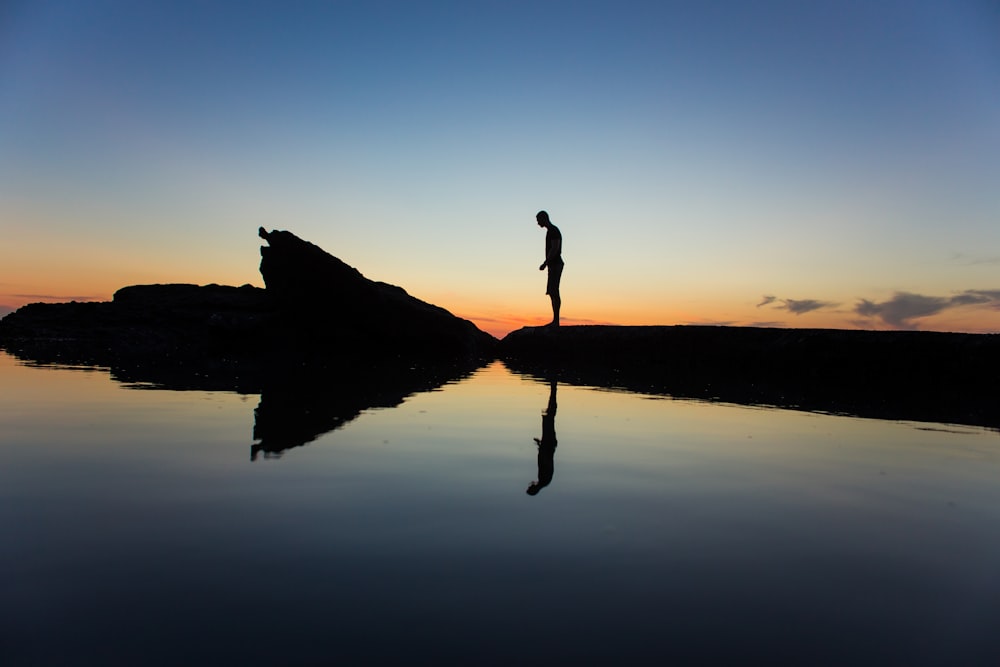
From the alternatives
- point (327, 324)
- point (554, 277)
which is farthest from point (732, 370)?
point (327, 324)

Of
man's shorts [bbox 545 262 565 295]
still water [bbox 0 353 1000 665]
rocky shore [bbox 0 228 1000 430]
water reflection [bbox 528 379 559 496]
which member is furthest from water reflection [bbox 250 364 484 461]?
man's shorts [bbox 545 262 565 295]

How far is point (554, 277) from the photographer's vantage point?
1357 cm

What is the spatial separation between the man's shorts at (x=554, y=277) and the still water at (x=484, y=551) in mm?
9907

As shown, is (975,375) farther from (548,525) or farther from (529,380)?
(548,525)

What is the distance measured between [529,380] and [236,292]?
77.1 ft

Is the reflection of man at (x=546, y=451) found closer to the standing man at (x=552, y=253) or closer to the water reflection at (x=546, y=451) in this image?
the water reflection at (x=546, y=451)

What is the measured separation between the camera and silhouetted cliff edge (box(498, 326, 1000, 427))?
6.93m

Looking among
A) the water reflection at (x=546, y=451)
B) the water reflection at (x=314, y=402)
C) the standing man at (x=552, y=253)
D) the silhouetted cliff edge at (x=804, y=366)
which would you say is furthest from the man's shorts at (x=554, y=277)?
the water reflection at (x=546, y=451)

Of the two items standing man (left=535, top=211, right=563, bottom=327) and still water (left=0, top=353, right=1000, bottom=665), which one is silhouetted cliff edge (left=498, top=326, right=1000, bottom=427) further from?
still water (left=0, top=353, right=1000, bottom=665)

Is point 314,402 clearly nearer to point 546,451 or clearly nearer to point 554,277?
point 546,451

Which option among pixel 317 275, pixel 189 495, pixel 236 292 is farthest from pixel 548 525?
pixel 236 292

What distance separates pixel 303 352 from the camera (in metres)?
16.7

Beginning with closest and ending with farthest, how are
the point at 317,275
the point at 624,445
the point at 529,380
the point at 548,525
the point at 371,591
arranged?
Answer: the point at 371,591
the point at 548,525
the point at 624,445
the point at 529,380
the point at 317,275

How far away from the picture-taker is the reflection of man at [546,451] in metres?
2.76
